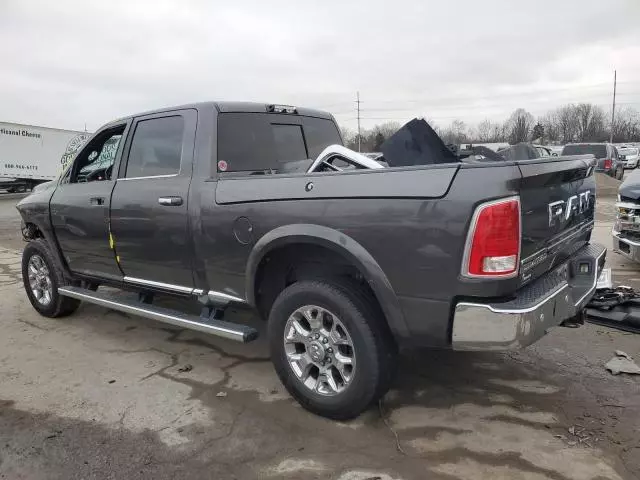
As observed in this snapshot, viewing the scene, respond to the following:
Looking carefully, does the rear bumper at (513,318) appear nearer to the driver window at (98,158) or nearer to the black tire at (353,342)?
the black tire at (353,342)

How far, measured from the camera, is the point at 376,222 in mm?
2871

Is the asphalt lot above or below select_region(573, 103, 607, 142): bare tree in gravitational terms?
below

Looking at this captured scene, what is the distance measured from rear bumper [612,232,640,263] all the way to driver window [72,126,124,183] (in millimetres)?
5768

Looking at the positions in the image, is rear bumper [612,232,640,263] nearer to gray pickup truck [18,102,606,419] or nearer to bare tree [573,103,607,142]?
gray pickup truck [18,102,606,419]

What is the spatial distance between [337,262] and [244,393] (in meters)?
1.22

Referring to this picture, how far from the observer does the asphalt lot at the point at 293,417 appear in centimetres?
284

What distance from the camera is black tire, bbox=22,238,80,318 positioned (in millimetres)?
5367

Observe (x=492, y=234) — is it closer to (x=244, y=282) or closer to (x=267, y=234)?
(x=267, y=234)

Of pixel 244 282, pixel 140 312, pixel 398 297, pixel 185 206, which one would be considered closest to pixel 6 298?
pixel 140 312

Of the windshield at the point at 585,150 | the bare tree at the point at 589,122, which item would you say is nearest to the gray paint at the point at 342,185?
the windshield at the point at 585,150

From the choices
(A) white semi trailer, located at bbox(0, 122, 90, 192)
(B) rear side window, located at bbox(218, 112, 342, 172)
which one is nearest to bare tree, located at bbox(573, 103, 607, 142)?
(A) white semi trailer, located at bbox(0, 122, 90, 192)

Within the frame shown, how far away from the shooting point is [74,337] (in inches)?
199

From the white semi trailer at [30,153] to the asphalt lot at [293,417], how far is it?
21.8 meters

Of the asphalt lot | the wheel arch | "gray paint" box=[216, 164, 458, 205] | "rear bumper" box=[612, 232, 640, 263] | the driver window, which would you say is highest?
the driver window
